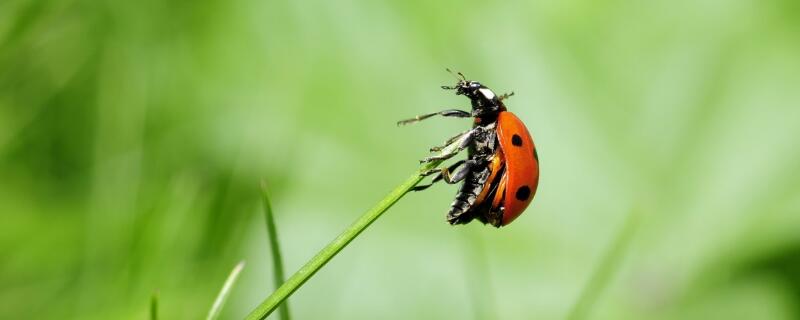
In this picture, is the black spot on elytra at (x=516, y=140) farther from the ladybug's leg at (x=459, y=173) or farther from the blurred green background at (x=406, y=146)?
the blurred green background at (x=406, y=146)

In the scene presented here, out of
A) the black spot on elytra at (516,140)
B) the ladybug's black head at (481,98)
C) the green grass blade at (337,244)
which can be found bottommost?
the green grass blade at (337,244)

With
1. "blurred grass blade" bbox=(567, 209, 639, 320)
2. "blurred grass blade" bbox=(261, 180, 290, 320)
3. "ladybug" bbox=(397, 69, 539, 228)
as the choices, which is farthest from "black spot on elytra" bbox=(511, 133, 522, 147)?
"blurred grass blade" bbox=(567, 209, 639, 320)

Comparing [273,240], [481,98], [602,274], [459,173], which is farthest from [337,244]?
[602,274]

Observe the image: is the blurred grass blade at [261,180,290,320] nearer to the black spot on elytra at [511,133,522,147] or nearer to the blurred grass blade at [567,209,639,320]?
the black spot on elytra at [511,133,522,147]

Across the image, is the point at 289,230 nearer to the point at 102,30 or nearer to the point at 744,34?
the point at 102,30

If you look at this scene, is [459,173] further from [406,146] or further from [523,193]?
[406,146]

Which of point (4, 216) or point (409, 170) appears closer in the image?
point (4, 216)

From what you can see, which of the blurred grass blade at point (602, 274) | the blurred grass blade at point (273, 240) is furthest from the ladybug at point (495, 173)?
the blurred grass blade at point (602, 274)

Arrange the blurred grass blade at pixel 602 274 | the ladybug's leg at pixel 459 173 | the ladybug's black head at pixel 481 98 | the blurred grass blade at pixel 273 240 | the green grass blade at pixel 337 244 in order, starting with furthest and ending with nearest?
the blurred grass blade at pixel 602 274, the ladybug's black head at pixel 481 98, the ladybug's leg at pixel 459 173, the blurred grass blade at pixel 273 240, the green grass blade at pixel 337 244

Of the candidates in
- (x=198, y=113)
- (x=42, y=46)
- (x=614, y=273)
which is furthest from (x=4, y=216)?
(x=614, y=273)
